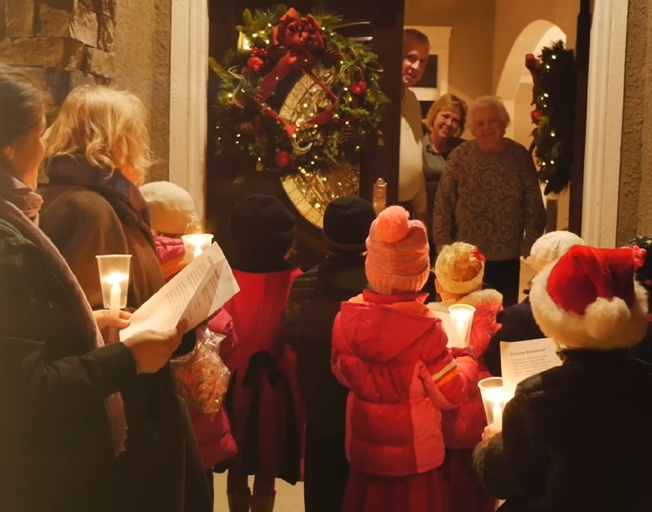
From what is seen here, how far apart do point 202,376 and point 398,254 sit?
655mm

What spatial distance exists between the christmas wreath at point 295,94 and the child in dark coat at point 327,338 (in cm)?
151

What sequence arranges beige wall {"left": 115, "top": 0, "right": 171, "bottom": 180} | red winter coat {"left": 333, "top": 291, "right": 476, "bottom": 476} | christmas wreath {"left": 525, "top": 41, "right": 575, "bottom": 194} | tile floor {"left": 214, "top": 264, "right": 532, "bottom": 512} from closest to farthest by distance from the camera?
red winter coat {"left": 333, "top": 291, "right": 476, "bottom": 476} < tile floor {"left": 214, "top": 264, "right": 532, "bottom": 512} < beige wall {"left": 115, "top": 0, "right": 171, "bottom": 180} < christmas wreath {"left": 525, "top": 41, "right": 575, "bottom": 194}

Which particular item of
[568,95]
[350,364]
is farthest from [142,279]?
[568,95]

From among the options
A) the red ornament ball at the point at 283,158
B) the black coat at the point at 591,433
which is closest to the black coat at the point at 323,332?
the black coat at the point at 591,433

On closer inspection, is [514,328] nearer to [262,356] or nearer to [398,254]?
[398,254]

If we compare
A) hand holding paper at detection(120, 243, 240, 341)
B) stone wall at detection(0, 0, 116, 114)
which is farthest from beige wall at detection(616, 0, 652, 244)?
hand holding paper at detection(120, 243, 240, 341)

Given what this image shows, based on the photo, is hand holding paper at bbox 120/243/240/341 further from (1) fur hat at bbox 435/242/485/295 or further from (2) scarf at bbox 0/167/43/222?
(1) fur hat at bbox 435/242/485/295

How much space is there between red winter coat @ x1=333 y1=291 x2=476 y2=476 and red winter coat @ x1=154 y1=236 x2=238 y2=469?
0.41m

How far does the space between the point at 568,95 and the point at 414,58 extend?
2.95 feet

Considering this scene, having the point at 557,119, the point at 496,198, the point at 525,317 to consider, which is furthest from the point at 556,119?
the point at 525,317

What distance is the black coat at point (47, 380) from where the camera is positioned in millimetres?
1371

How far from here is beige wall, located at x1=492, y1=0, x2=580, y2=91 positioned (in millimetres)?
5293

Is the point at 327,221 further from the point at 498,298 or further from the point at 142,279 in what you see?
the point at 142,279

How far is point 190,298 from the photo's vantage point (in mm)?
1611
